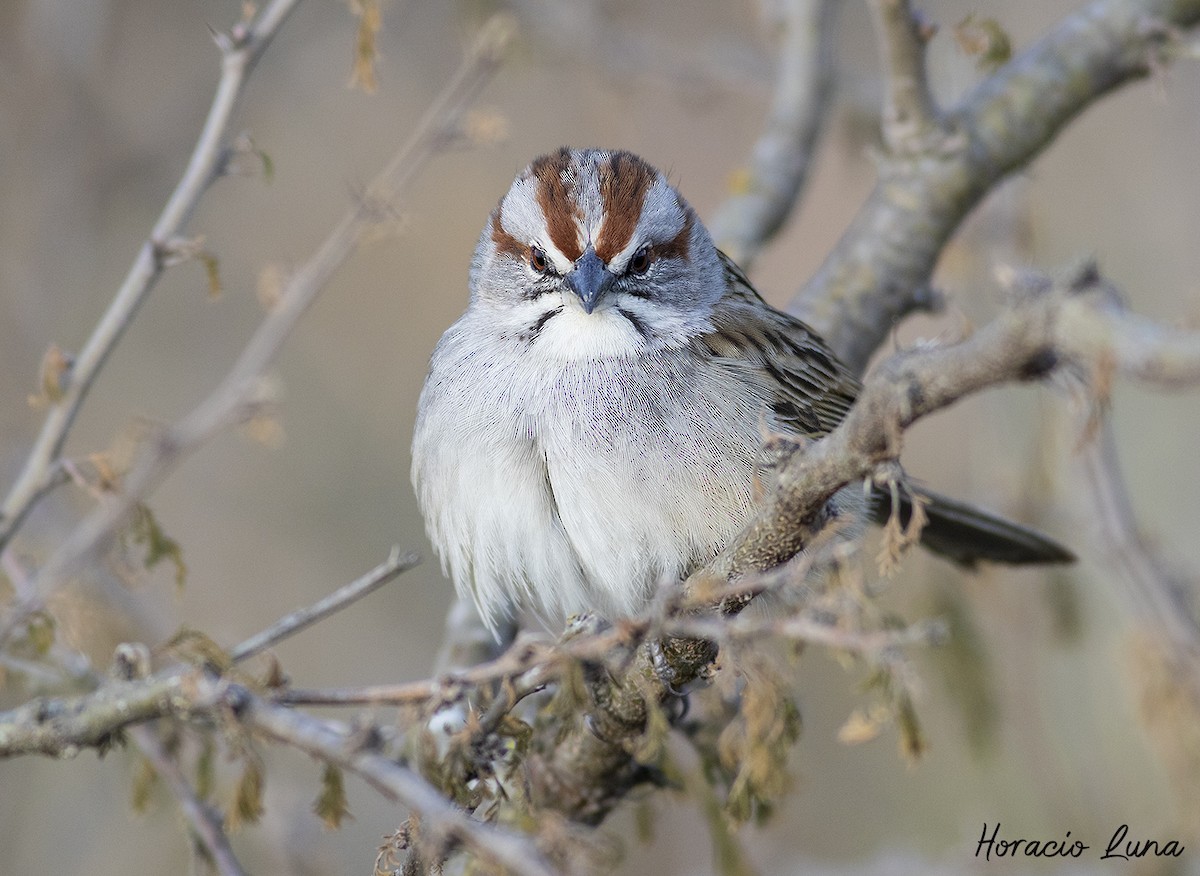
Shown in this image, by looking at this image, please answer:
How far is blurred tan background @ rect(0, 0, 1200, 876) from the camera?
4.44 m

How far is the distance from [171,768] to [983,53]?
122 inches

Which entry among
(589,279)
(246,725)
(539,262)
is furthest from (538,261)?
(246,725)

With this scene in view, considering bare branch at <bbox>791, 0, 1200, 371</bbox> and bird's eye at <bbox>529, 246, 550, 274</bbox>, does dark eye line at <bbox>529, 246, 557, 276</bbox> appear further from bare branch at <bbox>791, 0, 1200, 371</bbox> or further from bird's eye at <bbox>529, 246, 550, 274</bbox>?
bare branch at <bbox>791, 0, 1200, 371</bbox>

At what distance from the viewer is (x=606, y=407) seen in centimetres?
319

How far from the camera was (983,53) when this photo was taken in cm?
383

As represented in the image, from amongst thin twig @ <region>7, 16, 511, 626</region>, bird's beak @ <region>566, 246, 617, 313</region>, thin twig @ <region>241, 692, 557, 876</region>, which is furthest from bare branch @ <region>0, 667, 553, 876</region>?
bird's beak @ <region>566, 246, 617, 313</region>

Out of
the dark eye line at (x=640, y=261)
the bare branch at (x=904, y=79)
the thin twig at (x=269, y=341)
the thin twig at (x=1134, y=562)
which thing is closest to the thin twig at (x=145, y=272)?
the thin twig at (x=269, y=341)

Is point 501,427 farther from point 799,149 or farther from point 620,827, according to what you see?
point 620,827

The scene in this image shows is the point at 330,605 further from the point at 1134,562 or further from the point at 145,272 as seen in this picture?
the point at 1134,562

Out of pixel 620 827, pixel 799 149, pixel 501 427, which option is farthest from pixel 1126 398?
pixel 501 427

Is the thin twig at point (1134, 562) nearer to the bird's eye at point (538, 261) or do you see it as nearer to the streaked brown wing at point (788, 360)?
the streaked brown wing at point (788, 360)

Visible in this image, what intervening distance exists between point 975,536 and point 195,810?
236 centimetres

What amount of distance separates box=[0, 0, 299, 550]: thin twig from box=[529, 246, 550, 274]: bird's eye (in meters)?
1.02

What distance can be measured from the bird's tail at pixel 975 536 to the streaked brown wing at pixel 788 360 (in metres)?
0.31
